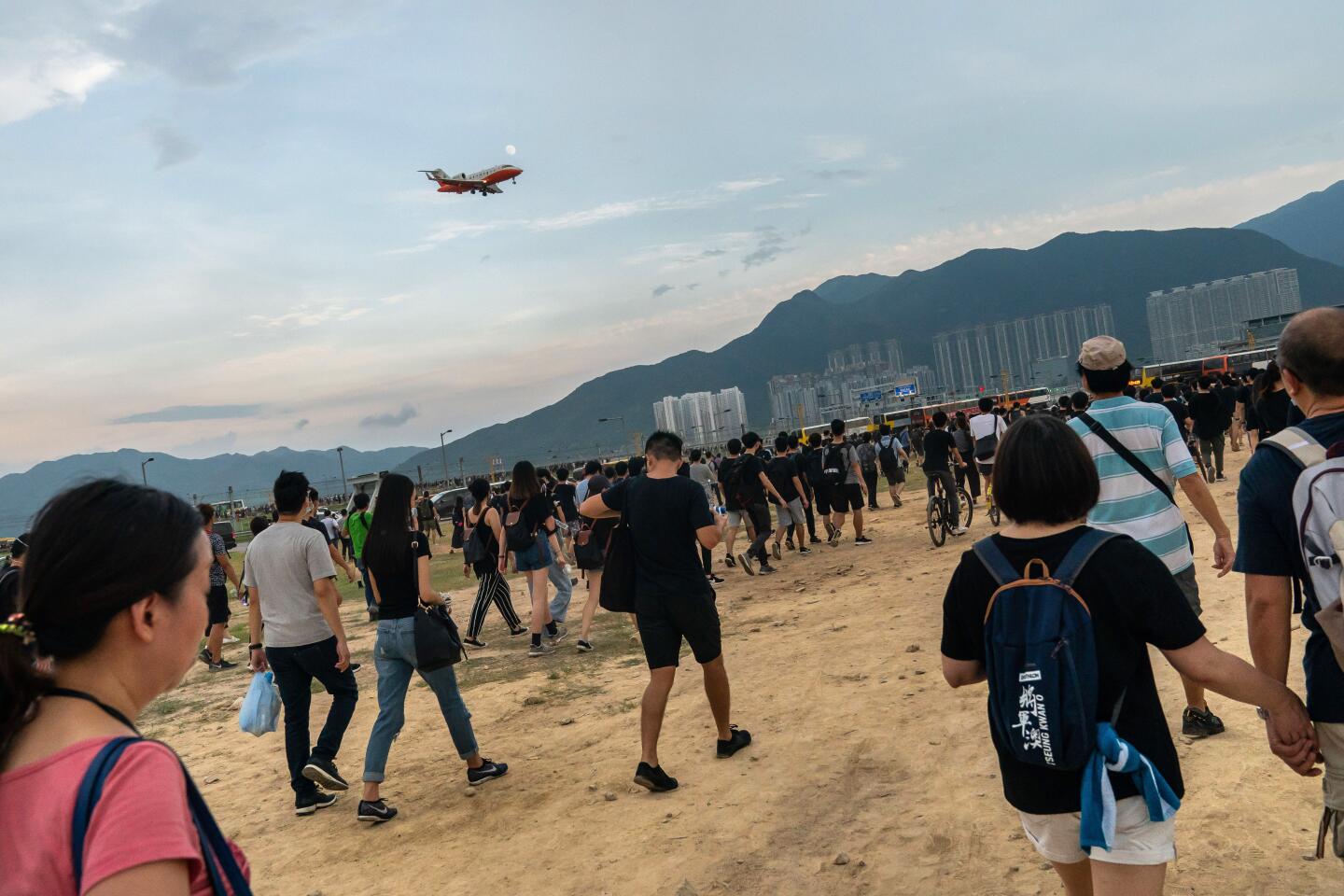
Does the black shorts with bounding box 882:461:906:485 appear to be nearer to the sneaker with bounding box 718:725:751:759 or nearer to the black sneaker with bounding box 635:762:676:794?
the sneaker with bounding box 718:725:751:759

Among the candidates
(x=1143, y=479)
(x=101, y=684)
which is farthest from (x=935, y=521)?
(x=101, y=684)

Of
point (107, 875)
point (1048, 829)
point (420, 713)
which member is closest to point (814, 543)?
point (420, 713)

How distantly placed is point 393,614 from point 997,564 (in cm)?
455

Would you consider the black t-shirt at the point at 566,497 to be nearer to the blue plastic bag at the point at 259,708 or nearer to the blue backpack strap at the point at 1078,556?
the blue plastic bag at the point at 259,708

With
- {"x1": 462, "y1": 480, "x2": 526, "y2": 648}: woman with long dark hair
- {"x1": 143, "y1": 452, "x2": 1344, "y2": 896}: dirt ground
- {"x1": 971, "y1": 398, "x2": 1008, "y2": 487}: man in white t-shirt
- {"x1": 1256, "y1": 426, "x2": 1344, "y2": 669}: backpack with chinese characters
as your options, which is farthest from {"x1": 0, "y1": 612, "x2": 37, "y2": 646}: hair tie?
{"x1": 971, "y1": 398, "x2": 1008, "y2": 487}: man in white t-shirt

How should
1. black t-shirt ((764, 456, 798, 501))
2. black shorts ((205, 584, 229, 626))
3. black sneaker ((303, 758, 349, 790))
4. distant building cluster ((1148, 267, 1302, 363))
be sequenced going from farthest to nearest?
distant building cluster ((1148, 267, 1302, 363)), black t-shirt ((764, 456, 798, 501)), black shorts ((205, 584, 229, 626)), black sneaker ((303, 758, 349, 790))

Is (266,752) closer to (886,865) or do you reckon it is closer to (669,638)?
(669,638)

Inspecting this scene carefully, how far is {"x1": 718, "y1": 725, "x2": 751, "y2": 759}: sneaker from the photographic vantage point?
608 cm

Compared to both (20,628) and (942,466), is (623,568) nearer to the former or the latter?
(20,628)

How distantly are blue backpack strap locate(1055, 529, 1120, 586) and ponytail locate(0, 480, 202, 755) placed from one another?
1.91 m

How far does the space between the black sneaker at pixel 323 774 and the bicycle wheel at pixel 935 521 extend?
10035 mm

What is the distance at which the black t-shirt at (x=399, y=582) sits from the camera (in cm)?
593

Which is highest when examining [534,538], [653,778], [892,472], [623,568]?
[623,568]

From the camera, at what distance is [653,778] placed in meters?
5.56
